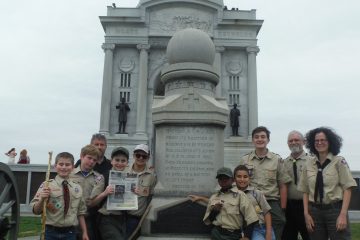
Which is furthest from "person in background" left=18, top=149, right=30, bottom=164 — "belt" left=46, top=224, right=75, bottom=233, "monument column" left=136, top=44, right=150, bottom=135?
"belt" left=46, top=224, right=75, bottom=233

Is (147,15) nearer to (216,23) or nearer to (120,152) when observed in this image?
(216,23)

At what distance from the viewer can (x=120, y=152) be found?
588cm

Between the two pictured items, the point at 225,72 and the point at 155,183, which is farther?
the point at 225,72

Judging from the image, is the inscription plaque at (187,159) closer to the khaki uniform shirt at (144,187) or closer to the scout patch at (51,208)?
the khaki uniform shirt at (144,187)

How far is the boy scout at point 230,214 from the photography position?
5.17 m

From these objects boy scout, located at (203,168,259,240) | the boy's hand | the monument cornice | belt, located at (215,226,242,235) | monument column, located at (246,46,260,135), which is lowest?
belt, located at (215,226,242,235)

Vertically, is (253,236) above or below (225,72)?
below

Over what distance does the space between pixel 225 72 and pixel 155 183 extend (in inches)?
1055

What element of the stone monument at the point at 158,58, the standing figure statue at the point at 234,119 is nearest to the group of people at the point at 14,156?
the stone monument at the point at 158,58

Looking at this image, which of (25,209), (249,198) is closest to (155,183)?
(249,198)

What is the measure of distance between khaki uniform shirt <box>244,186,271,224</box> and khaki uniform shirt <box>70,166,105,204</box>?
6.83 feet

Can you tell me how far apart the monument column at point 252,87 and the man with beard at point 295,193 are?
24.7m

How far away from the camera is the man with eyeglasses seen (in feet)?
19.6

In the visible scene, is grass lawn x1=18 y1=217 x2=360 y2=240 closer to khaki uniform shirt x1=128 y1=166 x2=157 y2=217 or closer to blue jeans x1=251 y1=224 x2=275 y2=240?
khaki uniform shirt x1=128 y1=166 x2=157 y2=217
